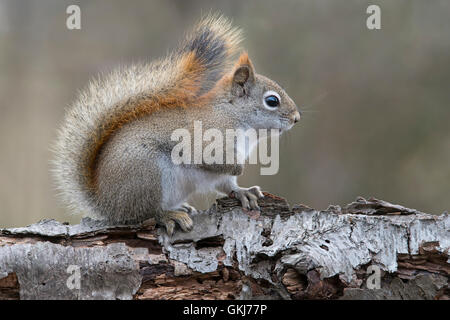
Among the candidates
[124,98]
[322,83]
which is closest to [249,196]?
[124,98]

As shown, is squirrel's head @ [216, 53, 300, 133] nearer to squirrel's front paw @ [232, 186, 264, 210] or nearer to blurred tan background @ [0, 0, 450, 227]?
squirrel's front paw @ [232, 186, 264, 210]

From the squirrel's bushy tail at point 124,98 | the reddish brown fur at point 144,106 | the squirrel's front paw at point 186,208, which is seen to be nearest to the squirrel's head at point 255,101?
the squirrel's bushy tail at point 124,98

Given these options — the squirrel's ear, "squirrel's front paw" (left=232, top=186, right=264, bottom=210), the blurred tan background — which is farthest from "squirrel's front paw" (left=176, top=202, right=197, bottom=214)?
the blurred tan background

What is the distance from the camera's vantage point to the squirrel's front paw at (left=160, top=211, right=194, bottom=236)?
2111mm

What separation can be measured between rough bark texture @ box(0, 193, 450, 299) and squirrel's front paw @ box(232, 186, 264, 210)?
137 millimetres

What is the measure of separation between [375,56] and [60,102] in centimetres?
248

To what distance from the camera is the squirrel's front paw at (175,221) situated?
211 cm

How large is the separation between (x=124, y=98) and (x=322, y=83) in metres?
2.10

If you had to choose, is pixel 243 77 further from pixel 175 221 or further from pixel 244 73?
pixel 175 221

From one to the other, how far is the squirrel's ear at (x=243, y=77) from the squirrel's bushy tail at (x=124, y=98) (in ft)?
0.30

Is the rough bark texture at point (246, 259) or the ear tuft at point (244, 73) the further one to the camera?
the ear tuft at point (244, 73)

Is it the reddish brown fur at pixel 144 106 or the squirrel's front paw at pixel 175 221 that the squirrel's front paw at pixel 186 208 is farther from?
the reddish brown fur at pixel 144 106

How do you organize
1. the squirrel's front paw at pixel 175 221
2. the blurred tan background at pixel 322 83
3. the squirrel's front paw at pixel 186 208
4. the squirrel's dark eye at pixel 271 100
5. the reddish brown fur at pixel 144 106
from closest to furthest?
1. the squirrel's front paw at pixel 175 221
2. the reddish brown fur at pixel 144 106
3. the squirrel's front paw at pixel 186 208
4. the squirrel's dark eye at pixel 271 100
5. the blurred tan background at pixel 322 83

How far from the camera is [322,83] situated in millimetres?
4062
